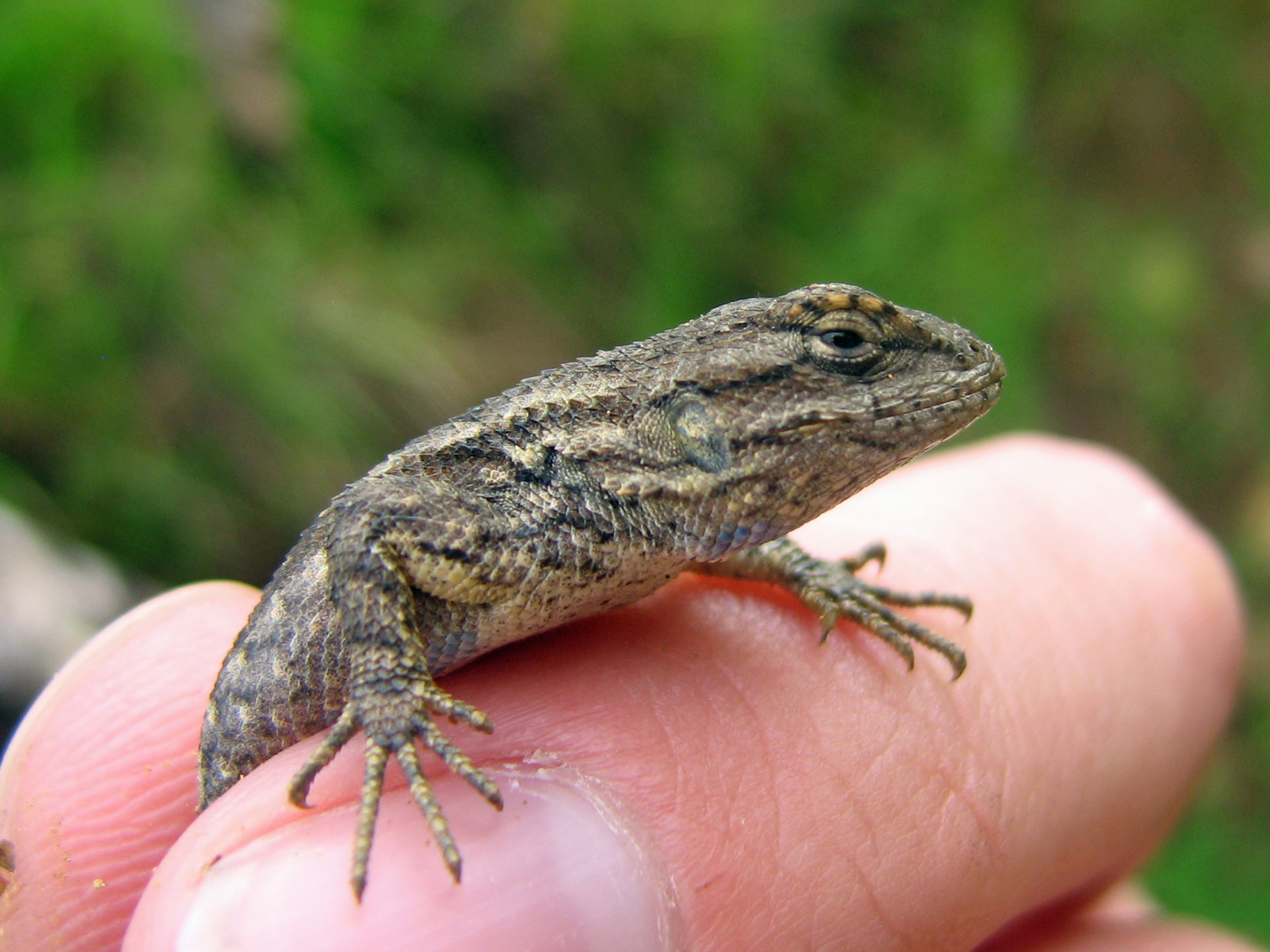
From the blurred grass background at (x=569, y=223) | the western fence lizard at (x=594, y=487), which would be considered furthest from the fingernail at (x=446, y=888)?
the blurred grass background at (x=569, y=223)

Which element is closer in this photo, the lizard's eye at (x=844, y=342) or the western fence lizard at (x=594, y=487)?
the western fence lizard at (x=594, y=487)

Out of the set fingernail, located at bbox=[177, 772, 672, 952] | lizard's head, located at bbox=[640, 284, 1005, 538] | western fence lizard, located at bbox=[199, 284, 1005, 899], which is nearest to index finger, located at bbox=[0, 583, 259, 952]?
western fence lizard, located at bbox=[199, 284, 1005, 899]

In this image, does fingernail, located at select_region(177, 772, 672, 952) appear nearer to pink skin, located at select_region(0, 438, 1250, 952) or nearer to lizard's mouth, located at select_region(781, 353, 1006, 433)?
pink skin, located at select_region(0, 438, 1250, 952)

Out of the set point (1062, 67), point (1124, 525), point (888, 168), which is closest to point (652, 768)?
point (1124, 525)

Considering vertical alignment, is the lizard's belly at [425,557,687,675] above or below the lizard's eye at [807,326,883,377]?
below

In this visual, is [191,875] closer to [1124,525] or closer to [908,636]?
[908,636]

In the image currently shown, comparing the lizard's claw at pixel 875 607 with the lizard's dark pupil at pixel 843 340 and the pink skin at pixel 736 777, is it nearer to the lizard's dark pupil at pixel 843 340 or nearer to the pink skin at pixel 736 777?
the pink skin at pixel 736 777

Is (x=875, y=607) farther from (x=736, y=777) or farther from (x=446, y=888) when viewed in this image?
(x=446, y=888)
